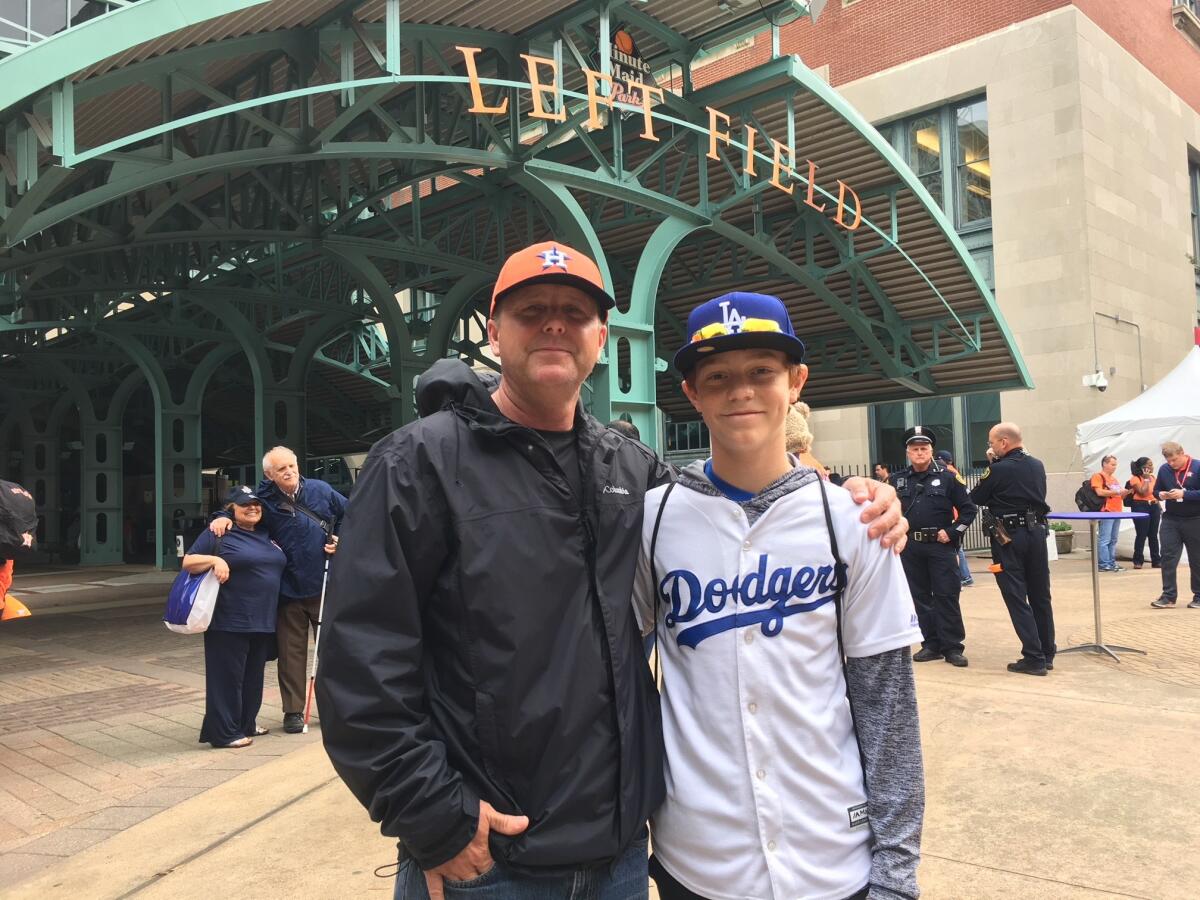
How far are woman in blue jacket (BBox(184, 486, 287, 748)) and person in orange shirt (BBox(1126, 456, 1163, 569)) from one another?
12949 mm

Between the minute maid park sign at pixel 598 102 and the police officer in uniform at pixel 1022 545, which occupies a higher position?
the minute maid park sign at pixel 598 102

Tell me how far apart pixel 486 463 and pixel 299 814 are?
135 inches

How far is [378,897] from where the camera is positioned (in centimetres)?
336

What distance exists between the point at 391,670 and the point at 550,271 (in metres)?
0.85

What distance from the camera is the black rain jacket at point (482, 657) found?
5.04 ft

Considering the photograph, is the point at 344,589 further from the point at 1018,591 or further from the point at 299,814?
the point at 1018,591

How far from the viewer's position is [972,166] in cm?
2194

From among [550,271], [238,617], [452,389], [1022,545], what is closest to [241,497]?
[238,617]

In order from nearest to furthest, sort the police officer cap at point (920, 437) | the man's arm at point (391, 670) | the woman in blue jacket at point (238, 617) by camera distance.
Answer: the man's arm at point (391, 670)
the woman in blue jacket at point (238, 617)
the police officer cap at point (920, 437)

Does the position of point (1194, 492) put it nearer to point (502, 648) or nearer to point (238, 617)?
point (238, 617)

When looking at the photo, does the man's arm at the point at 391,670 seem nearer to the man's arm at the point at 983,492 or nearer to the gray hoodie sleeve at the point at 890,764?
the gray hoodie sleeve at the point at 890,764

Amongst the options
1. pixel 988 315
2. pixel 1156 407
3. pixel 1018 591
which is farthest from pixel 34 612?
pixel 1156 407

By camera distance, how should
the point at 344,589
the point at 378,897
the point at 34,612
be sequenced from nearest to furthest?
1. the point at 344,589
2. the point at 378,897
3. the point at 34,612

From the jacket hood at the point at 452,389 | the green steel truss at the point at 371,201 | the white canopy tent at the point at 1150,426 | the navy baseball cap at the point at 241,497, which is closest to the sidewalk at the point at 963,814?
the navy baseball cap at the point at 241,497
